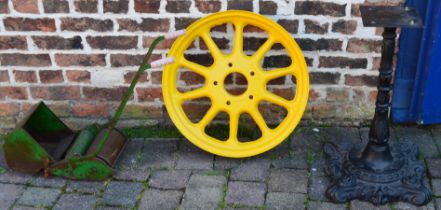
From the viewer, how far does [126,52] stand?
9.88 feet

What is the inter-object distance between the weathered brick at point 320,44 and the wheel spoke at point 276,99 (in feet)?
1.02

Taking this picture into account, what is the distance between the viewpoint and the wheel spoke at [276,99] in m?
2.88

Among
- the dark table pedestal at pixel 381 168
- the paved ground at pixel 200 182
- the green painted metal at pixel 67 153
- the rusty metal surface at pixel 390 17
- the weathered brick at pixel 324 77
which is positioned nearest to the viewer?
the rusty metal surface at pixel 390 17

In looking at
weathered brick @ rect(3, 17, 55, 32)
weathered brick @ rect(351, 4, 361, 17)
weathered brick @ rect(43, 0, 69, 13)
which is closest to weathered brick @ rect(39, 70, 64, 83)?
weathered brick @ rect(3, 17, 55, 32)

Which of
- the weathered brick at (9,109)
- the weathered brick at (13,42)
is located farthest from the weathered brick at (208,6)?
the weathered brick at (9,109)

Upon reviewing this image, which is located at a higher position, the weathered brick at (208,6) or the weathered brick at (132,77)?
the weathered brick at (208,6)

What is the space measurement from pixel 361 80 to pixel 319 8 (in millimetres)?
481

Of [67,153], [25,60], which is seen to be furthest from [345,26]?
[25,60]

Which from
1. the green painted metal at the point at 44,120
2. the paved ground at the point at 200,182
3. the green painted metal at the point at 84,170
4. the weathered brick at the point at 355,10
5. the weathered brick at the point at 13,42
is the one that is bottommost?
the paved ground at the point at 200,182

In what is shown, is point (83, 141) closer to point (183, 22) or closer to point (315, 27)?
point (183, 22)

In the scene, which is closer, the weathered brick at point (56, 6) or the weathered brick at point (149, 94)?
the weathered brick at point (56, 6)

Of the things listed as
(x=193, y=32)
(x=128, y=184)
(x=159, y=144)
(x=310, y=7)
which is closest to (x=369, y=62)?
(x=310, y=7)

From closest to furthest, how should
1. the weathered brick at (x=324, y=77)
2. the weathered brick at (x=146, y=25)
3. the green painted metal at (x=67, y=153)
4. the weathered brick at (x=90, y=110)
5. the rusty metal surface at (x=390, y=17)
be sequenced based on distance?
1. the rusty metal surface at (x=390, y=17)
2. the green painted metal at (x=67, y=153)
3. the weathered brick at (x=146, y=25)
4. the weathered brick at (x=324, y=77)
5. the weathered brick at (x=90, y=110)

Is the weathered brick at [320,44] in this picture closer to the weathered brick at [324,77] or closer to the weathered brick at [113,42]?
the weathered brick at [324,77]
